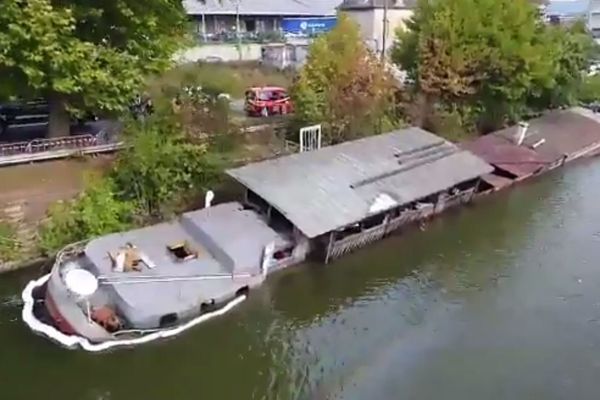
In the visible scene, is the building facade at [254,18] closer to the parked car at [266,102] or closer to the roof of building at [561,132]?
the parked car at [266,102]

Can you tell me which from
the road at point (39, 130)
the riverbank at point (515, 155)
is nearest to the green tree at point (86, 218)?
the riverbank at point (515, 155)

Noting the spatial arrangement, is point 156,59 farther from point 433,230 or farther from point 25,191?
point 433,230

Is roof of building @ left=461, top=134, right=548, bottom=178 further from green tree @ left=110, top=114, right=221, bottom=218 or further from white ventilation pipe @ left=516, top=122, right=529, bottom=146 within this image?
green tree @ left=110, top=114, right=221, bottom=218

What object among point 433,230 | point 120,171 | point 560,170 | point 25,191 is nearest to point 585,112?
point 560,170

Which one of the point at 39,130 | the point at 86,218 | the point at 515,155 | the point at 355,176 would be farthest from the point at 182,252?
the point at 515,155

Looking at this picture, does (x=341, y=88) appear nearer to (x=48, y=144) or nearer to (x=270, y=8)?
(x=48, y=144)

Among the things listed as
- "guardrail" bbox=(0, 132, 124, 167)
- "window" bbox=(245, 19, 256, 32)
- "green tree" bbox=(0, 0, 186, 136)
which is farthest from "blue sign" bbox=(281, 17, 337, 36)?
"guardrail" bbox=(0, 132, 124, 167)
